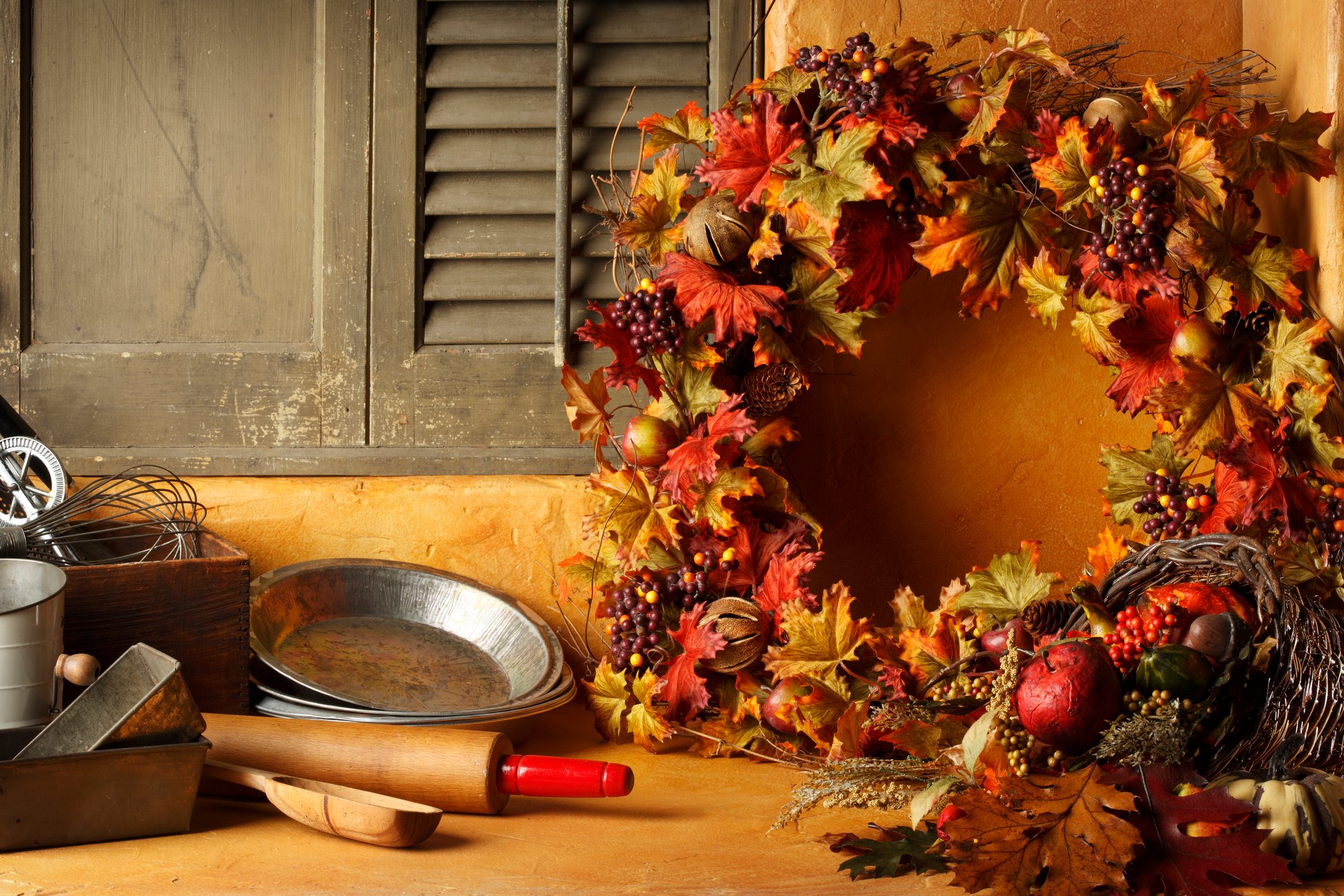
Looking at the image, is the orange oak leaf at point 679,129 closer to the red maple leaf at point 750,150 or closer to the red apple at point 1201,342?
the red maple leaf at point 750,150

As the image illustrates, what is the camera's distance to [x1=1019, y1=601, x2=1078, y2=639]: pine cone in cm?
119

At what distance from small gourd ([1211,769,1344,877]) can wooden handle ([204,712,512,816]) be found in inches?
27.0

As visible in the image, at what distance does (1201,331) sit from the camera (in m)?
1.20

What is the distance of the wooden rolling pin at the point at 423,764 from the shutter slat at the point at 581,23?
976 mm

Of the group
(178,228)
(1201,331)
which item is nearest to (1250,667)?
(1201,331)

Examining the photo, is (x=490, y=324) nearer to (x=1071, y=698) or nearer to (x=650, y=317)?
(x=650, y=317)

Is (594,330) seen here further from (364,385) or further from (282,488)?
(282,488)

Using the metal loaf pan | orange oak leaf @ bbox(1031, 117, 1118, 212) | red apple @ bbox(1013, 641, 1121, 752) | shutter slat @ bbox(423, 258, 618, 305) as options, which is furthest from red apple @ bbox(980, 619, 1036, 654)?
the metal loaf pan

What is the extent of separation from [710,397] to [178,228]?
2.72 ft

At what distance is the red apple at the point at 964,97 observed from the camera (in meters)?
1.28

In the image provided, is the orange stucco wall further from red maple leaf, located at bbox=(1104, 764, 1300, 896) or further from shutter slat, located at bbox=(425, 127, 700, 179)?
red maple leaf, located at bbox=(1104, 764, 1300, 896)

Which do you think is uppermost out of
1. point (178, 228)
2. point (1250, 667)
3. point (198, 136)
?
point (198, 136)

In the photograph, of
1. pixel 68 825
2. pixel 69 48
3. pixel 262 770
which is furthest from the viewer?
pixel 69 48

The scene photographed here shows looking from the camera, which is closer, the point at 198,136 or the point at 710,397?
the point at 710,397
